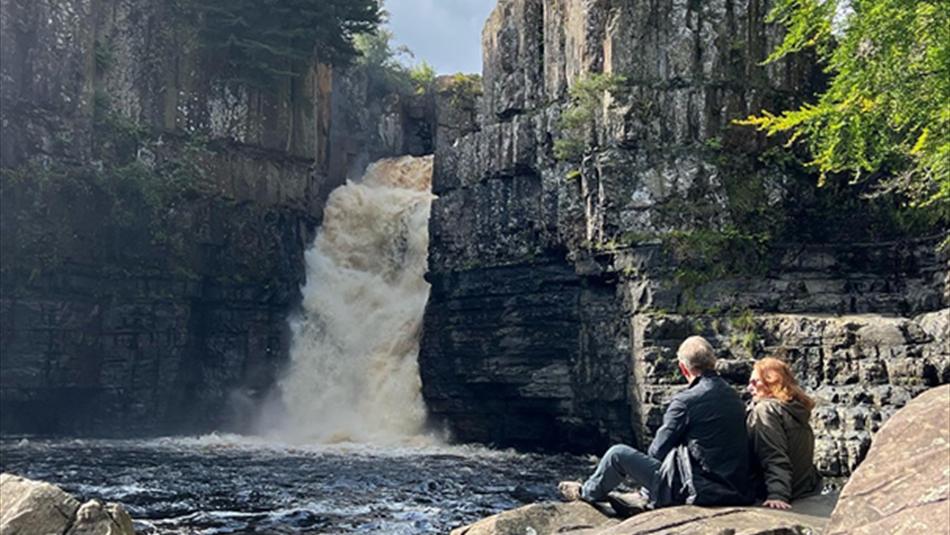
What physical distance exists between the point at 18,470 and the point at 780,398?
68.0 feet

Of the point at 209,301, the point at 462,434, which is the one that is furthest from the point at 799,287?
the point at 209,301

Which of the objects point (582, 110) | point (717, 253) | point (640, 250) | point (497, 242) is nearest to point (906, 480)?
point (717, 253)

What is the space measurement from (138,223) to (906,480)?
3333 centimetres

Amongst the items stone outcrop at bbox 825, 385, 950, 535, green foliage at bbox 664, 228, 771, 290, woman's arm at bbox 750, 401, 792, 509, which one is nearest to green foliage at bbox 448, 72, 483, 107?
green foliage at bbox 664, 228, 771, 290

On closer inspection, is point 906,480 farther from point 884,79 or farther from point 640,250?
point 640,250

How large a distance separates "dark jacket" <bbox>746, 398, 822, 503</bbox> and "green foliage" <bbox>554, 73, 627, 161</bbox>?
20626mm

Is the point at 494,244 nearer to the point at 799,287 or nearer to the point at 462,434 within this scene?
the point at 462,434

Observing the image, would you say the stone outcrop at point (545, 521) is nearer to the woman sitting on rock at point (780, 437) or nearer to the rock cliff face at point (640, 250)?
the woman sitting on rock at point (780, 437)

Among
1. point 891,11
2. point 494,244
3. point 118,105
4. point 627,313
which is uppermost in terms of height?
point 118,105

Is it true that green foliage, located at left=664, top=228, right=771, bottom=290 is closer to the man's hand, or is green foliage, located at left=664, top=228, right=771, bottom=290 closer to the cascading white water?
the cascading white water

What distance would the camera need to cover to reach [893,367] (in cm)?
1812

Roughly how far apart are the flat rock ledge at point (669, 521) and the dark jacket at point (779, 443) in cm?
26

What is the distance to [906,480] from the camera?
5602mm

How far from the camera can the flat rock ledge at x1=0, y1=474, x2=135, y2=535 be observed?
333 inches
